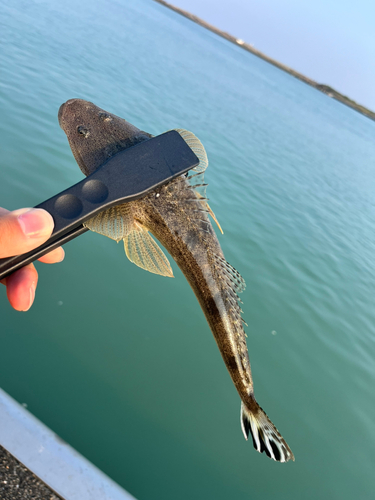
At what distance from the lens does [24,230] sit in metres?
1.58

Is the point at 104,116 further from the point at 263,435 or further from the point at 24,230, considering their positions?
the point at 263,435

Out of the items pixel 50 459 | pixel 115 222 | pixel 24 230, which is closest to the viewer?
pixel 24 230

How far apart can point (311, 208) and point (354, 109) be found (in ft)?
320

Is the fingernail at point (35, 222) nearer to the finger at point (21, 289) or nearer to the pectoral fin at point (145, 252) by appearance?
the pectoral fin at point (145, 252)

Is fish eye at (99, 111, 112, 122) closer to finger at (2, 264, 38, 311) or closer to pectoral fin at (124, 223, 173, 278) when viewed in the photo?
pectoral fin at (124, 223, 173, 278)

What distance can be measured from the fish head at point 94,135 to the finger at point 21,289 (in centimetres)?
91

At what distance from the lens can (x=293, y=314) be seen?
6.35m

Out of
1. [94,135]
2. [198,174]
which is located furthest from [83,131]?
[198,174]

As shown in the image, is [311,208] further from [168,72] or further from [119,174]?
[168,72]

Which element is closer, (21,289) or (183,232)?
(183,232)

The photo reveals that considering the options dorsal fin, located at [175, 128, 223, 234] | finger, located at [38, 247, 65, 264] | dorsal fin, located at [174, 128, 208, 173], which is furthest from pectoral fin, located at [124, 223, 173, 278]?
finger, located at [38, 247, 65, 264]

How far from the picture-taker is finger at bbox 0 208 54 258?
1582mm

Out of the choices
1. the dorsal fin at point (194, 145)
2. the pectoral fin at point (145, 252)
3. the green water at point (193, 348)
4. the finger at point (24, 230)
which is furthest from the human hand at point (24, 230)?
the green water at point (193, 348)

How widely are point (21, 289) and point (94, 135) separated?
118cm
